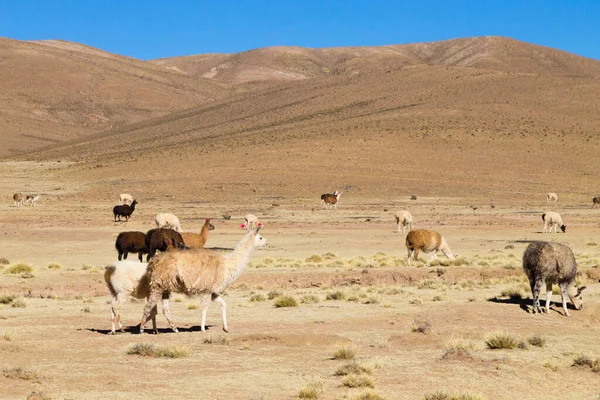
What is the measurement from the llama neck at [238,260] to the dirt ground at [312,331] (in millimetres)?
965

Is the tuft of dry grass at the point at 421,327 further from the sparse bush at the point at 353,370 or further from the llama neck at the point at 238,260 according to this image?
the sparse bush at the point at 353,370

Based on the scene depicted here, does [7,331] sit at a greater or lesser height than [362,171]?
lesser

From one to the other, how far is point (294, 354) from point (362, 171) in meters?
64.2

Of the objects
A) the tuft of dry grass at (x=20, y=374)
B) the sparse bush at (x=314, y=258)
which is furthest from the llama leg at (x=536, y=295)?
the sparse bush at (x=314, y=258)

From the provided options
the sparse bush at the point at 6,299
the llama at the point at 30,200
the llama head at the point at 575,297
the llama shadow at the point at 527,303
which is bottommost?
the sparse bush at the point at 6,299

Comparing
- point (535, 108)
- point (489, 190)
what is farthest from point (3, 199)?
point (535, 108)

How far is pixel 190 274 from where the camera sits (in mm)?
14367

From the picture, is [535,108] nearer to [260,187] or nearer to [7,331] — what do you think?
[260,187]

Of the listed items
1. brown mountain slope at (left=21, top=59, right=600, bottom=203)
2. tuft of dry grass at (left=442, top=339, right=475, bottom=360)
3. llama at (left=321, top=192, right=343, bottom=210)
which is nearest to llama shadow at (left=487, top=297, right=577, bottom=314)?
tuft of dry grass at (left=442, top=339, right=475, bottom=360)

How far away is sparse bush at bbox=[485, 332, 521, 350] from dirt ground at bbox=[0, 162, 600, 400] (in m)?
0.11

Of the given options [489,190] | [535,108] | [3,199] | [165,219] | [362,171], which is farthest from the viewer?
[535,108]

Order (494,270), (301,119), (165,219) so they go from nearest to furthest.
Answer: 1. (494,270)
2. (165,219)
3. (301,119)

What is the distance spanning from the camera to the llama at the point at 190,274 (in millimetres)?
14336

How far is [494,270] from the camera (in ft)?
82.6
